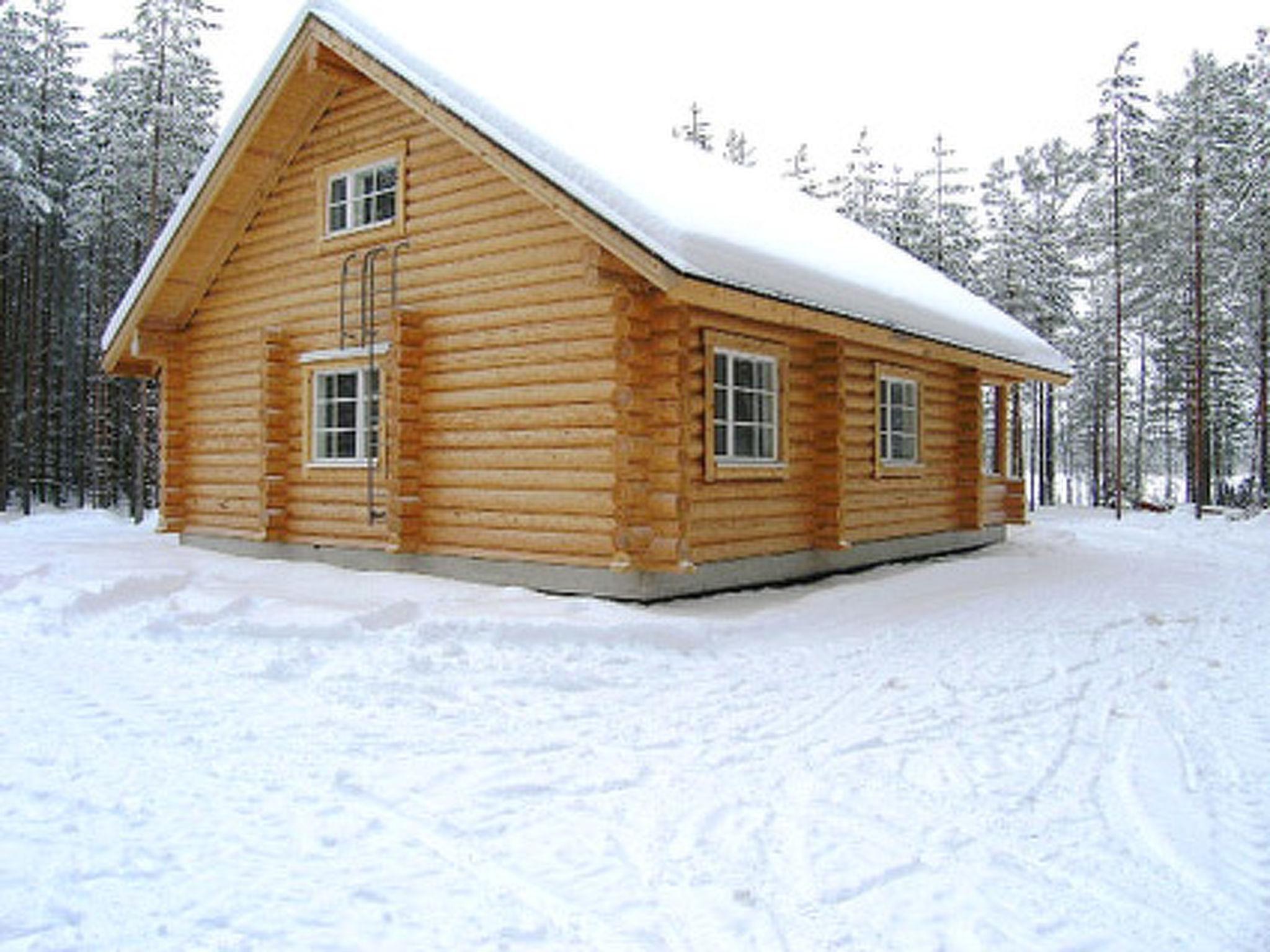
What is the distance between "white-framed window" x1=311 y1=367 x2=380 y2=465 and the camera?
11.1 metres

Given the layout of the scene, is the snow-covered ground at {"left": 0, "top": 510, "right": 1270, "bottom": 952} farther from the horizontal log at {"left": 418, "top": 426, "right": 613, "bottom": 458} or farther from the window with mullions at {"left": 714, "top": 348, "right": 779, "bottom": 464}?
the window with mullions at {"left": 714, "top": 348, "right": 779, "bottom": 464}

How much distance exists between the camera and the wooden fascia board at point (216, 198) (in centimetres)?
1124

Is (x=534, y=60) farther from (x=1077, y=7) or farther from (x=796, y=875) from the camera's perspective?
(x=1077, y=7)

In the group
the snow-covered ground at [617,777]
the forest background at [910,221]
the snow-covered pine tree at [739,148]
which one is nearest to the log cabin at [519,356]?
the snow-covered ground at [617,777]

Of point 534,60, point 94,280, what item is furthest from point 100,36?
point 534,60

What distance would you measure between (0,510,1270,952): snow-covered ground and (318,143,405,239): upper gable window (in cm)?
511

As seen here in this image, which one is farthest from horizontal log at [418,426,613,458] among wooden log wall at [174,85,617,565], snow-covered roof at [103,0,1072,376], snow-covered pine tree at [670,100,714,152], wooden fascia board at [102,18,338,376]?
snow-covered pine tree at [670,100,714,152]

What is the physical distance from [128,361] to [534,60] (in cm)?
786

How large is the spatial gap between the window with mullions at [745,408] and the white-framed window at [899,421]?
2462mm

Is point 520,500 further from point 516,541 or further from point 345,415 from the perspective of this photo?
point 345,415

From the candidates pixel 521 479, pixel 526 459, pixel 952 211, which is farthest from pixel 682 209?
pixel 952 211

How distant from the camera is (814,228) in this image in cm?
1334

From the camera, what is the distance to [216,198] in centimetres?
1220

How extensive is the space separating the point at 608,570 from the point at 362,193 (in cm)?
612
